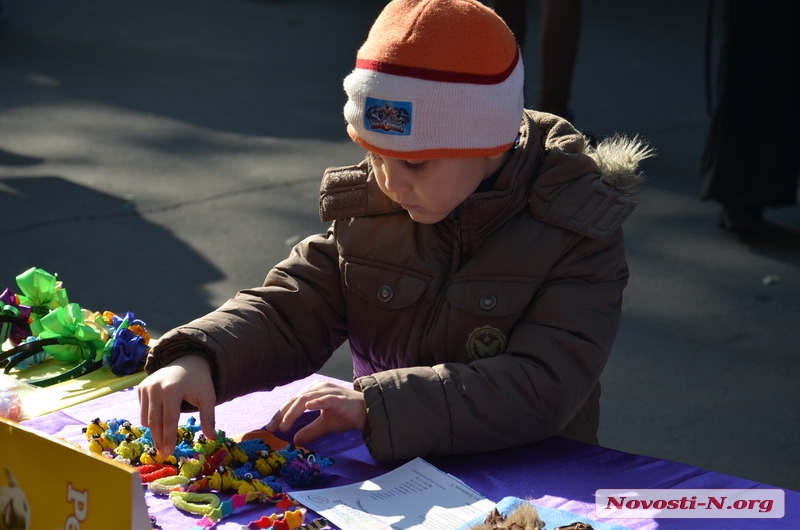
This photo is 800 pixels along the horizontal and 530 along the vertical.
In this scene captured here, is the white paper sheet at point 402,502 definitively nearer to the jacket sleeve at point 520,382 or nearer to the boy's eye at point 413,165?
the jacket sleeve at point 520,382

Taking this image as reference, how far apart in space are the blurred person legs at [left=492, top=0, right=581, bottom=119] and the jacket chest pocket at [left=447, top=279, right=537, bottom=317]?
2.97 meters

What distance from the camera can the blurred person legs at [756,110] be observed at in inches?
155

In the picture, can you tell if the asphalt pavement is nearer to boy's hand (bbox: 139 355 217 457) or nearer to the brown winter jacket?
the brown winter jacket

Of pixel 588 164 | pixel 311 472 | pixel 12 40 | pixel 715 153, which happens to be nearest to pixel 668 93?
pixel 715 153

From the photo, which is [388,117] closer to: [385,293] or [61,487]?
[385,293]

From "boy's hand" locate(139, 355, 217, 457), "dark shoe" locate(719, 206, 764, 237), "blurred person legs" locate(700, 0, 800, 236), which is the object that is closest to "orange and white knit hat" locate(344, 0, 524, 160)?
"boy's hand" locate(139, 355, 217, 457)

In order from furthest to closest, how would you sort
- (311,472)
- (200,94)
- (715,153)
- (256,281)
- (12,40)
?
(12,40) → (200,94) → (715,153) → (256,281) → (311,472)

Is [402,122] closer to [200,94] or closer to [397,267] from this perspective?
[397,267]

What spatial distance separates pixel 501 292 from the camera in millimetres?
1671

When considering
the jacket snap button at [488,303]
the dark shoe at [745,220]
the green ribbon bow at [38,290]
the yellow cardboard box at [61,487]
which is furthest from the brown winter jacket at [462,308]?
the dark shoe at [745,220]

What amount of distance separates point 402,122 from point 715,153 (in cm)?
282

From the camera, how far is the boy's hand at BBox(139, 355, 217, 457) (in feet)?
5.01

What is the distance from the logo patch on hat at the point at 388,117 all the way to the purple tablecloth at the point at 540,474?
46 cm

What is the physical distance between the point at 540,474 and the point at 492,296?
27 centimetres
